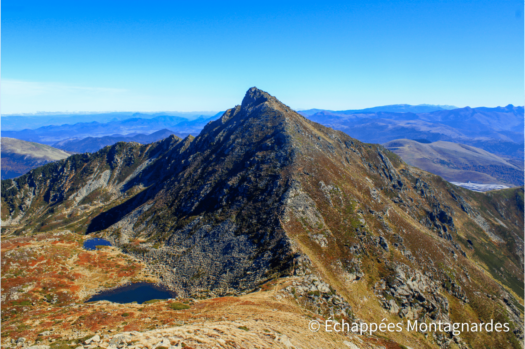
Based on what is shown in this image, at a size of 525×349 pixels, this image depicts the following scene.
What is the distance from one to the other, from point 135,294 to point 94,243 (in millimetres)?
61253

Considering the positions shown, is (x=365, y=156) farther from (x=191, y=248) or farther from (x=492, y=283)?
(x=191, y=248)

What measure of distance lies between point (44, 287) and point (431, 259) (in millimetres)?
142548

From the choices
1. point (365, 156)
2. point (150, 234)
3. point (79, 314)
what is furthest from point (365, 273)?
A: point (365, 156)

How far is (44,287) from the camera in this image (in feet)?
254

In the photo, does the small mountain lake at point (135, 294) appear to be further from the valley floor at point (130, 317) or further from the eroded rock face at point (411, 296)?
the eroded rock face at point (411, 296)

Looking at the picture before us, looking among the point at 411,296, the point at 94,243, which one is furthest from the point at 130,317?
the point at 94,243

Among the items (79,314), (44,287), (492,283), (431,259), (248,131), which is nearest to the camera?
(79,314)

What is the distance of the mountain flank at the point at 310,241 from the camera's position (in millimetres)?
73062

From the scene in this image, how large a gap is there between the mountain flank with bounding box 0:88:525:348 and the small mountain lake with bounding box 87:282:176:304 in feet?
17.6

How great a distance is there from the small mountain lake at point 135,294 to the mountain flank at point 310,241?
536 cm

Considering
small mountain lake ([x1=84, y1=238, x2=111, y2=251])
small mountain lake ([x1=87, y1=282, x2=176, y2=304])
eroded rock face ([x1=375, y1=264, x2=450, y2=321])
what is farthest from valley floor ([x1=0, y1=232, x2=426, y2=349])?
small mountain lake ([x1=84, y1=238, x2=111, y2=251])

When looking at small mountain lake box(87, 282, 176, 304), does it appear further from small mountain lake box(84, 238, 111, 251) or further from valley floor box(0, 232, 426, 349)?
small mountain lake box(84, 238, 111, 251)

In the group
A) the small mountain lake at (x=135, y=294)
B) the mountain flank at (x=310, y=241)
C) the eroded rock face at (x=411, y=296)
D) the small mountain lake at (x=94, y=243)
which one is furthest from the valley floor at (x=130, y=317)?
the small mountain lake at (x=94, y=243)

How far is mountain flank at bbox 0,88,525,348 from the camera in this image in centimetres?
7306
